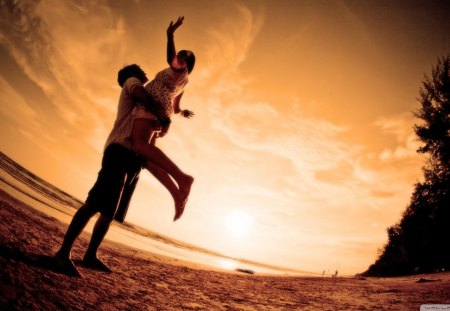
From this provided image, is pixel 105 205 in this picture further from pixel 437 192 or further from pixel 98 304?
pixel 437 192

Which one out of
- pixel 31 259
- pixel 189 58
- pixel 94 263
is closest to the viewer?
pixel 31 259

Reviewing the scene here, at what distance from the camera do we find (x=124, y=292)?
77.7 inches

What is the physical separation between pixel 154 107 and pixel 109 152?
0.57 metres

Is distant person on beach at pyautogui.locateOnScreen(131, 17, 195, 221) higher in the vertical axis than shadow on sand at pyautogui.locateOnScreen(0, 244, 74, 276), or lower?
higher

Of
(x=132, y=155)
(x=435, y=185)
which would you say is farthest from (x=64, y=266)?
(x=435, y=185)

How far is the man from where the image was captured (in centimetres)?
192

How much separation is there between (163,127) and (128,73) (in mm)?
812

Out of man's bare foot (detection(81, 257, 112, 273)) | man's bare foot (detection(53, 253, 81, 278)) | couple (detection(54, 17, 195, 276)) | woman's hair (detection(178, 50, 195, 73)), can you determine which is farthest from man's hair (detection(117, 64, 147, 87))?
man's bare foot (detection(81, 257, 112, 273))

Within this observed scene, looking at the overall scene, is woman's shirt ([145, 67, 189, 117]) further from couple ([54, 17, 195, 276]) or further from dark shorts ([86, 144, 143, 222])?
dark shorts ([86, 144, 143, 222])

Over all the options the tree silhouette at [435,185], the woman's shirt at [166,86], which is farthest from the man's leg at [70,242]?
the tree silhouette at [435,185]

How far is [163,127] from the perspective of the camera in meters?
2.36

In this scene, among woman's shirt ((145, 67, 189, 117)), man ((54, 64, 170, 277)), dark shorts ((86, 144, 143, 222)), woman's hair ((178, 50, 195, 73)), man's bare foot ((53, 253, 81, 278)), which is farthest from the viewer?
woman's hair ((178, 50, 195, 73))

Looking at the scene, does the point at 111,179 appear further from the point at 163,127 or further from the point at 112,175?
the point at 163,127

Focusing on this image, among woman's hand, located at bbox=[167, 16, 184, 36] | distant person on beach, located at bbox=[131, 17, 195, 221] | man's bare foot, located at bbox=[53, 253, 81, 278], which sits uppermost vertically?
woman's hand, located at bbox=[167, 16, 184, 36]
